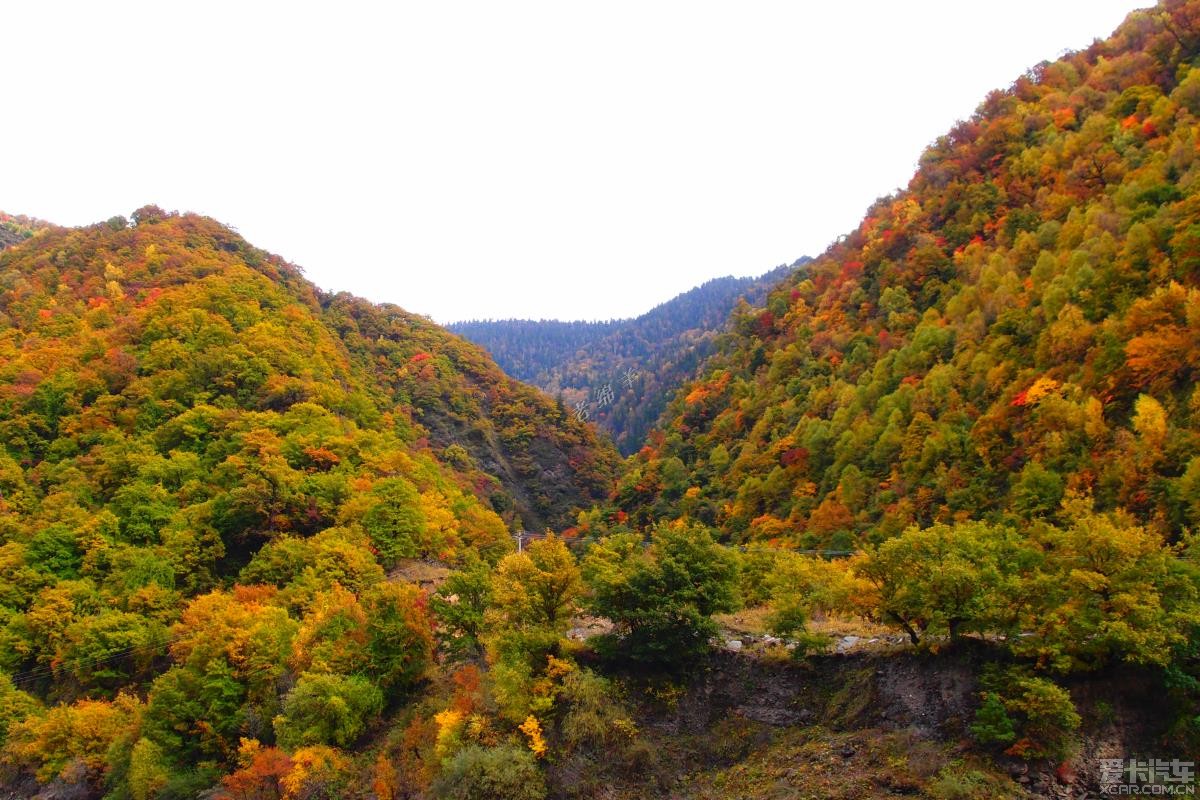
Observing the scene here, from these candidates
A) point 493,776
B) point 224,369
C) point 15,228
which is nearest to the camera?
point 493,776

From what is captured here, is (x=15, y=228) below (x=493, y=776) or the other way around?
the other way around

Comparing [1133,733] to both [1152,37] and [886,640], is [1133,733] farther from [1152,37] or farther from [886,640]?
[1152,37]

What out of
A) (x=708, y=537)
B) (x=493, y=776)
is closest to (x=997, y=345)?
(x=708, y=537)

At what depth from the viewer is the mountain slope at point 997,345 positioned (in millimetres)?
37656

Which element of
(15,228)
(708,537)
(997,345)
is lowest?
(708,537)

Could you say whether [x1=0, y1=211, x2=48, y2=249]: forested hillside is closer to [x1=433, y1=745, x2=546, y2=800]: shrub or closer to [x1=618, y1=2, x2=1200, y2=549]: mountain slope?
[x1=618, y1=2, x2=1200, y2=549]: mountain slope

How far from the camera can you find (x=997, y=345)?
164 feet

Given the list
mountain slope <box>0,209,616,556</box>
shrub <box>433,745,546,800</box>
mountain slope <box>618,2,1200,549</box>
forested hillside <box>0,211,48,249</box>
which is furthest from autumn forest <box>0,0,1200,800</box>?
forested hillside <box>0,211,48,249</box>

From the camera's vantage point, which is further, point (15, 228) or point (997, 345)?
point (15, 228)

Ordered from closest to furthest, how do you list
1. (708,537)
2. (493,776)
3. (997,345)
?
(493,776)
(708,537)
(997,345)

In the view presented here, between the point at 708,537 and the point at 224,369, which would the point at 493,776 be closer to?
the point at 708,537

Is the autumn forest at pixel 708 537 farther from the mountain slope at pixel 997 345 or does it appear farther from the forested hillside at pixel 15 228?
the forested hillside at pixel 15 228

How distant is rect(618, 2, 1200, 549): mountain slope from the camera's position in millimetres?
37656

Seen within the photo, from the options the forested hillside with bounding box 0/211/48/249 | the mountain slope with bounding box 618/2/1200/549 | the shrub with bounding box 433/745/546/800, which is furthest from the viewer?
the forested hillside with bounding box 0/211/48/249
